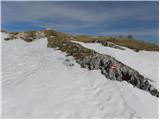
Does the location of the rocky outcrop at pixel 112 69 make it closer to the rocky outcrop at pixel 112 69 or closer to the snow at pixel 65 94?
the rocky outcrop at pixel 112 69

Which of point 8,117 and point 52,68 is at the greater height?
point 52,68

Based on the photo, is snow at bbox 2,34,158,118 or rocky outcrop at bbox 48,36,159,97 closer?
snow at bbox 2,34,158,118

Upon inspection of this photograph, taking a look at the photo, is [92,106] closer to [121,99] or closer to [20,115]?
[121,99]

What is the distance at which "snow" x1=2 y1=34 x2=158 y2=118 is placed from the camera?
38.1 ft

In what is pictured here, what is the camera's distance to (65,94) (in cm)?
1334

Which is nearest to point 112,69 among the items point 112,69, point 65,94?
point 112,69

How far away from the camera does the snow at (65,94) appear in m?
11.6

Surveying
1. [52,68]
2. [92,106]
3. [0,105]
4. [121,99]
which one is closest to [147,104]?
[121,99]

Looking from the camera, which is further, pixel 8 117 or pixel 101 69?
pixel 101 69

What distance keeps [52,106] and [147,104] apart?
5784 mm

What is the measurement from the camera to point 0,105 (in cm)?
1183

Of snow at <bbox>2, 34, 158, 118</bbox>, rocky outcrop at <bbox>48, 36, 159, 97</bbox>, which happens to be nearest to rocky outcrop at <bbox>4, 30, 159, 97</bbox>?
rocky outcrop at <bbox>48, 36, 159, 97</bbox>

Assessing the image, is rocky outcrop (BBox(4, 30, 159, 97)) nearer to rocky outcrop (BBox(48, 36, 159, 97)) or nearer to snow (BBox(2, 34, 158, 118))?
rocky outcrop (BBox(48, 36, 159, 97))

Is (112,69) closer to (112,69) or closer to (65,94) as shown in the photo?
(112,69)
